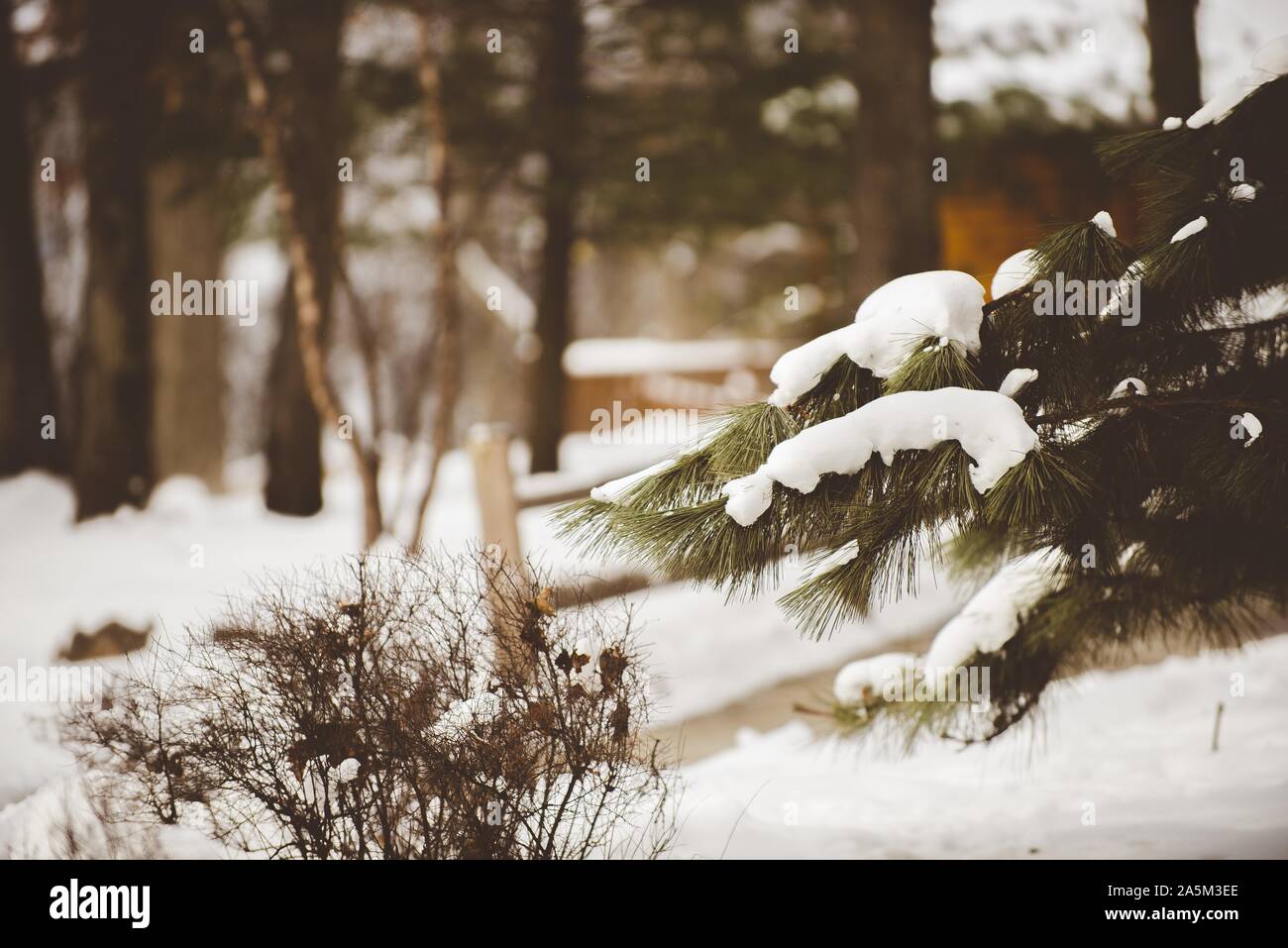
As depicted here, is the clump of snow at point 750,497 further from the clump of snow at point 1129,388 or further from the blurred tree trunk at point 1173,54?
the blurred tree trunk at point 1173,54

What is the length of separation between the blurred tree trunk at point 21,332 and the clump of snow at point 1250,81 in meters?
9.51

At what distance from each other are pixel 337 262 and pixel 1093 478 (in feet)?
19.5

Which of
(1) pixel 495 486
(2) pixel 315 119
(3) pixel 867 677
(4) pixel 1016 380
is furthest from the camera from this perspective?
(2) pixel 315 119

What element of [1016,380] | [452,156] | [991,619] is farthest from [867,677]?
[452,156]

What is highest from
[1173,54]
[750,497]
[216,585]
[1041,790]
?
[1173,54]

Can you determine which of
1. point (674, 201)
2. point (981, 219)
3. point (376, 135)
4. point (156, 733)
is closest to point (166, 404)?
point (376, 135)

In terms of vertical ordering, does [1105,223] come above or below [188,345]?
below

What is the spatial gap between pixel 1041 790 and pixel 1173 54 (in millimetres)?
4810

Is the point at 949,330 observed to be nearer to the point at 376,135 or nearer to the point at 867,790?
the point at 867,790

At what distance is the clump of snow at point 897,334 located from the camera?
2852mm

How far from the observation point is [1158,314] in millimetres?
Result: 3123

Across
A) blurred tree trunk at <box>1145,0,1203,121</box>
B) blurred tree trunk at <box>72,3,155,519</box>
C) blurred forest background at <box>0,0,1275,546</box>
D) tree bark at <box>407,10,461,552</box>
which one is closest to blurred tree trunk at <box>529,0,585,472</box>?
blurred forest background at <box>0,0,1275,546</box>

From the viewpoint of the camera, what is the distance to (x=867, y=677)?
420cm

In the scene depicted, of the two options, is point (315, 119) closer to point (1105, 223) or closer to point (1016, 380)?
point (1105, 223)
